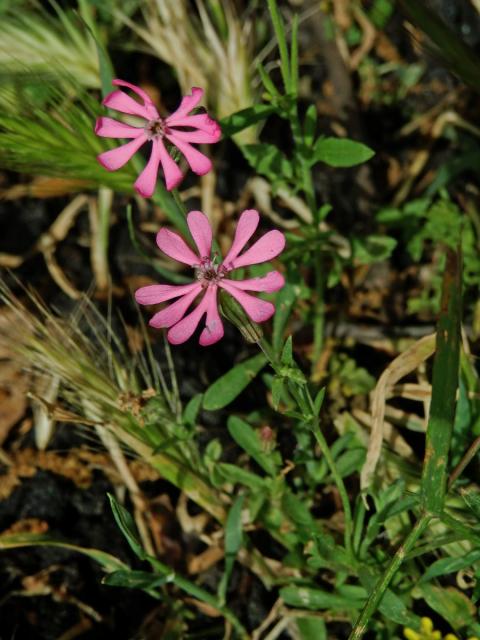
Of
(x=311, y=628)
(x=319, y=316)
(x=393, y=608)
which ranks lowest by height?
(x=311, y=628)

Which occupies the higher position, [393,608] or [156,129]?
[156,129]

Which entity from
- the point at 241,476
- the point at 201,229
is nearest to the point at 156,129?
the point at 201,229

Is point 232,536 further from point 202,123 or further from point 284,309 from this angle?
point 202,123

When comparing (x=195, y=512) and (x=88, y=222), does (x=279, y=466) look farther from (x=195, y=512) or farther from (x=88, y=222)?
(x=88, y=222)

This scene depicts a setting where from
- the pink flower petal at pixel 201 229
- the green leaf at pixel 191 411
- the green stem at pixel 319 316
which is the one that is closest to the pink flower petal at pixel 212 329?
the pink flower petal at pixel 201 229

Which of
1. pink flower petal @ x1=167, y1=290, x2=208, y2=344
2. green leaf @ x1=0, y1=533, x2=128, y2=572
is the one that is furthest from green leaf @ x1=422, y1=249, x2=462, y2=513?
green leaf @ x1=0, y1=533, x2=128, y2=572

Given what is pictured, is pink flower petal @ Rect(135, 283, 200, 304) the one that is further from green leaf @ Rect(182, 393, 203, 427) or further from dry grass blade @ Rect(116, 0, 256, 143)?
dry grass blade @ Rect(116, 0, 256, 143)

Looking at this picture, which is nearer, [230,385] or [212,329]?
[212,329]
